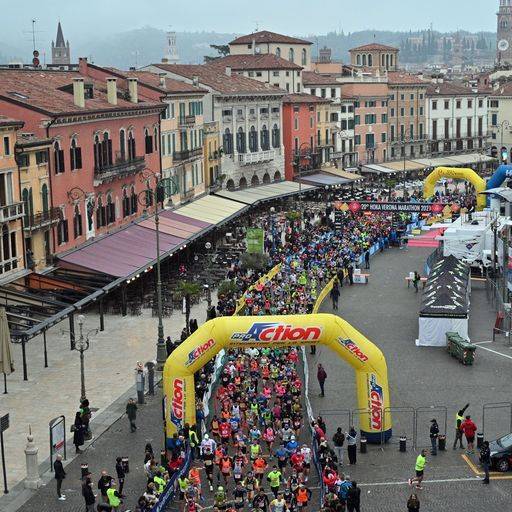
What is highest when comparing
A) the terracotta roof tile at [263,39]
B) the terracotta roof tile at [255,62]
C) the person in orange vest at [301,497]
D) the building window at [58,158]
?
the terracotta roof tile at [263,39]

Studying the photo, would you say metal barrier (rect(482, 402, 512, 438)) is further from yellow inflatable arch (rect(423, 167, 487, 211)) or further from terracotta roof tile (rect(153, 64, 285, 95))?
terracotta roof tile (rect(153, 64, 285, 95))

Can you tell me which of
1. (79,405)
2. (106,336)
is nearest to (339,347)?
(79,405)

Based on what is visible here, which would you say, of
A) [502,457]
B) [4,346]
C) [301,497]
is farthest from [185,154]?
[301,497]

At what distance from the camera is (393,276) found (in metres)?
64.9

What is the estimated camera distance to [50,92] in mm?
57219

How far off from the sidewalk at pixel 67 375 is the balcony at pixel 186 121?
26.2 metres

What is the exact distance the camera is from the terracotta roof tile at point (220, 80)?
281 ft

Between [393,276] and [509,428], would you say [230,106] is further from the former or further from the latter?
[509,428]

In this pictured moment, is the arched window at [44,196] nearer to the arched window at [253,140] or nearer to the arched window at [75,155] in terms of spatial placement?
the arched window at [75,155]

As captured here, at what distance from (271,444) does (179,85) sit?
163ft

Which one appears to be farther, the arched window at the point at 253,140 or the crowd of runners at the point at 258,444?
the arched window at the point at 253,140

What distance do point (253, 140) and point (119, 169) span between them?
1324 inches

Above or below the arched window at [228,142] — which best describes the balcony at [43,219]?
below

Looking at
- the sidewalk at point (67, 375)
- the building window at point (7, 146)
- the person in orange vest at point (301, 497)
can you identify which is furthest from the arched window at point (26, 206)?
the person in orange vest at point (301, 497)
